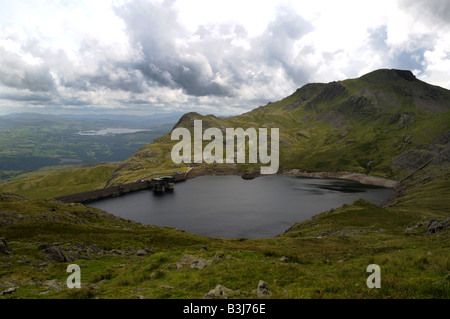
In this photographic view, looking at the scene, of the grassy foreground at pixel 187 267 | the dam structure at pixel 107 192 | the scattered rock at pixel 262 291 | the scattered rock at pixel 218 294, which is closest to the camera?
the scattered rock at pixel 218 294

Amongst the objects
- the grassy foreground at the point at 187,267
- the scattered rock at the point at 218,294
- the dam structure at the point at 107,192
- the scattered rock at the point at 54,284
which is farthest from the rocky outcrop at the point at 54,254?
the dam structure at the point at 107,192

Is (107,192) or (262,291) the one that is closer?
(262,291)

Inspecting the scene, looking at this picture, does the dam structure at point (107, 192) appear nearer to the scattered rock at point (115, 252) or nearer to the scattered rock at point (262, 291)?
the scattered rock at point (115, 252)

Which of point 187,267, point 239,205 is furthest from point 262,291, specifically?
point 239,205

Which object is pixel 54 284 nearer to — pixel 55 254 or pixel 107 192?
pixel 55 254

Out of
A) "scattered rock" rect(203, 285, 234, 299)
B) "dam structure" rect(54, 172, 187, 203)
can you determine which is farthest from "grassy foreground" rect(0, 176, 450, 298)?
"dam structure" rect(54, 172, 187, 203)
